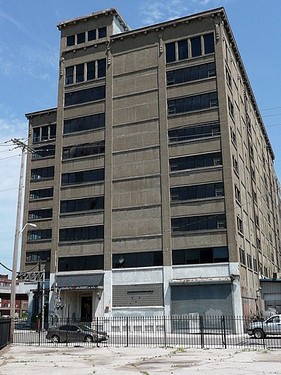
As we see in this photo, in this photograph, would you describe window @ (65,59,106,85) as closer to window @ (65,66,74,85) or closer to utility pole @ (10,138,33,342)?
window @ (65,66,74,85)

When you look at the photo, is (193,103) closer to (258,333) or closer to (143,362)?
(258,333)

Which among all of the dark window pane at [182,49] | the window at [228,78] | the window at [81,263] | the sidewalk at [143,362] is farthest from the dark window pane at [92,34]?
the sidewalk at [143,362]

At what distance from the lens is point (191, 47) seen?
5159 cm

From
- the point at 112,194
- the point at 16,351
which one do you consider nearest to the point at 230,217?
the point at 112,194

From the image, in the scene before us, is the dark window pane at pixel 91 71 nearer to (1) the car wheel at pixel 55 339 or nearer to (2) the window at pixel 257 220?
(2) the window at pixel 257 220

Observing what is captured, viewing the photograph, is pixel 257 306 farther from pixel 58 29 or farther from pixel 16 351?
pixel 58 29

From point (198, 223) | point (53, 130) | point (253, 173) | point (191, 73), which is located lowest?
point (198, 223)

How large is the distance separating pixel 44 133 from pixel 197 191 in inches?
1212

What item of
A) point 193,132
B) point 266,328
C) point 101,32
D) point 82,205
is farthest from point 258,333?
point 101,32

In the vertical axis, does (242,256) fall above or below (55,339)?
above

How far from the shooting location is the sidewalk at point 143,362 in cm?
1706

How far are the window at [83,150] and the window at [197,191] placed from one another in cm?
1099

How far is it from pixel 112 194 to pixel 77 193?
4.84 metres

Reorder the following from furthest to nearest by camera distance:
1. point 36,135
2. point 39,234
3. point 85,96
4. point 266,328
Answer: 1. point 36,135
2. point 39,234
3. point 85,96
4. point 266,328
